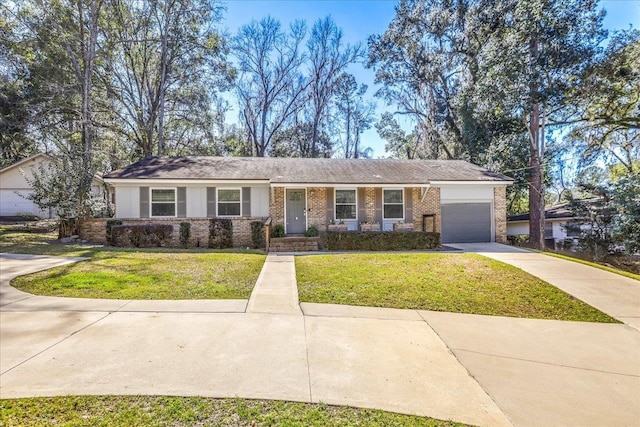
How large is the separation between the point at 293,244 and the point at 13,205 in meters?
22.4

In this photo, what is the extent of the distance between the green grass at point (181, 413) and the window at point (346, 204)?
11777 millimetres

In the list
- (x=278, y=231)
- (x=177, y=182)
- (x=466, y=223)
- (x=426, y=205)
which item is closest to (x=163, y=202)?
(x=177, y=182)

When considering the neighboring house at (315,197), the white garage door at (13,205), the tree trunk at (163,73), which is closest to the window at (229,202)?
the neighboring house at (315,197)

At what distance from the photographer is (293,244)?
12500 mm

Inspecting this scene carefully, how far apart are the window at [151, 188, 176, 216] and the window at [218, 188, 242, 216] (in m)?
1.89

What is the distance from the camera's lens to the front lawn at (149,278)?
6004 millimetres

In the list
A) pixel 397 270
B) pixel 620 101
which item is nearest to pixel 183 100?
pixel 397 270

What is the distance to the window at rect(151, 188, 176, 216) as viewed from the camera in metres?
13.9

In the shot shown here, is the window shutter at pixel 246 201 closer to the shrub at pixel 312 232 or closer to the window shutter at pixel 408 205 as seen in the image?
the shrub at pixel 312 232

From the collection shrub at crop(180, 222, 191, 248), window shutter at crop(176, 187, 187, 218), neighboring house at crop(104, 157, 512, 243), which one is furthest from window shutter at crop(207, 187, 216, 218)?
shrub at crop(180, 222, 191, 248)

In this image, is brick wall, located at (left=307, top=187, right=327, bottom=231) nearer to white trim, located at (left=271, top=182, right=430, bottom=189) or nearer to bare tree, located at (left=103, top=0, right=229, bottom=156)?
white trim, located at (left=271, top=182, right=430, bottom=189)

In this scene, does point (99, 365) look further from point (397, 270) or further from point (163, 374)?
point (397, 270)

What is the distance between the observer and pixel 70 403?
2617 millimetres

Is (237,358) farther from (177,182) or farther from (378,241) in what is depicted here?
(177,182)
